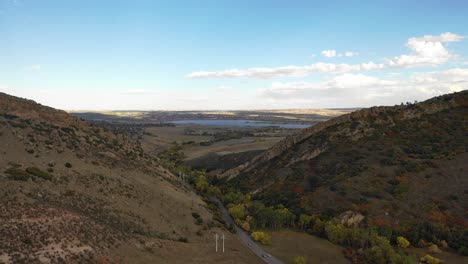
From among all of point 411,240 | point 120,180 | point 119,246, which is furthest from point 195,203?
point 411,240

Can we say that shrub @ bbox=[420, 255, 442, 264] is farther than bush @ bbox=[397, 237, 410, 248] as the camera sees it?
No

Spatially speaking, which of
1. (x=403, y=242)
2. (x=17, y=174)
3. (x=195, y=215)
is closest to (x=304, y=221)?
(x=403, y=242)

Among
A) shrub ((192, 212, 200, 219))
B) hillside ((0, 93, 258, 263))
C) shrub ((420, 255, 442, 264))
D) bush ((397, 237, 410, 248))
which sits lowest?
shrub ((420, 255, 442, 264))

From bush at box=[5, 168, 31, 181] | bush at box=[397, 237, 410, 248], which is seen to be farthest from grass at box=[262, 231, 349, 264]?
bush at box=[5, 168, 31, 181]

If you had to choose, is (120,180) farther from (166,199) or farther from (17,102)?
(17,102)

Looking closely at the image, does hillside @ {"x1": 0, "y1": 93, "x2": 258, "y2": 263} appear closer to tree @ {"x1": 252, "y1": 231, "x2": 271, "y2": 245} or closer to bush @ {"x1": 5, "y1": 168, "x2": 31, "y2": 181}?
bush @ {"x1": 5, "y1": 168, "x2": 31, "y2": 181}

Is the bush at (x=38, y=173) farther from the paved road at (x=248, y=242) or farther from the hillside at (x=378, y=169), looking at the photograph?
the hillside at (x=378, y=169)
